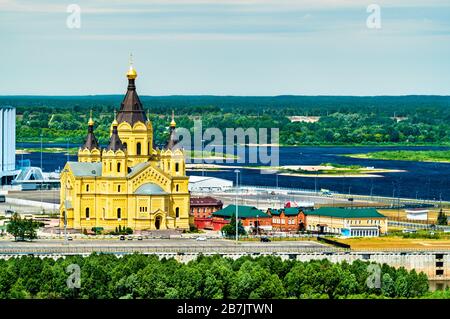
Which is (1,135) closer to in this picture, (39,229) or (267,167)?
(267,167)

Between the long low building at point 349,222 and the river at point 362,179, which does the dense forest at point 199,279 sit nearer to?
the long low building at point 349,222

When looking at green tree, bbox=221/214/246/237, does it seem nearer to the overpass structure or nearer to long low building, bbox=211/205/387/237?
long low building, bbox=211/205/387/237

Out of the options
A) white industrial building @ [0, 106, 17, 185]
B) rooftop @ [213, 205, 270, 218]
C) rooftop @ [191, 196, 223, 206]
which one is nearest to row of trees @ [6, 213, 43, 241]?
rooftop @ [213, 205, 270, 218]

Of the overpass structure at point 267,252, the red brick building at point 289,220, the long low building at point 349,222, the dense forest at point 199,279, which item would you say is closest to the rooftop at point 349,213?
the long low building at point 349,222

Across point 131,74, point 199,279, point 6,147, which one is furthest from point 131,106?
point 6,147

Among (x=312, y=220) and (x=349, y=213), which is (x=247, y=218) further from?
(x=349, y=213)

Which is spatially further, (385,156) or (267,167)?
(385,156)

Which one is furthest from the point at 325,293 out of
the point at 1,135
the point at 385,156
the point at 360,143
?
the point at 360,143
